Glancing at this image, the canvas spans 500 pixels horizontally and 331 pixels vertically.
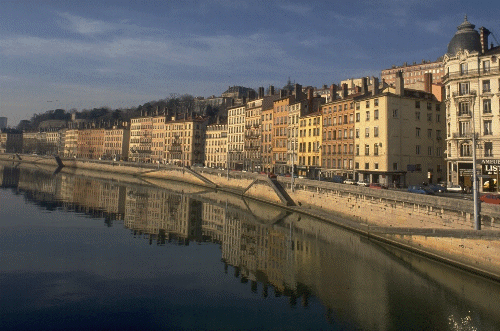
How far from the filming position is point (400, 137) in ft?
196

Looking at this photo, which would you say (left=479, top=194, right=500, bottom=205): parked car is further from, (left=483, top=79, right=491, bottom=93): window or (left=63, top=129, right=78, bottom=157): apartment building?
(left=63, top=129, right=78, bottom=157): apartment building

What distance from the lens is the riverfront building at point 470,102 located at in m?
46.9

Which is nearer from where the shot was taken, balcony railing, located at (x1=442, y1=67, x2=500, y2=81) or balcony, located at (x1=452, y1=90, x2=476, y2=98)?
balcony railing, located at (x1=442, y1=67, x2=500, y2=81)

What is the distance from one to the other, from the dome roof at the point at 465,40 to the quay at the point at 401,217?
26.7 m

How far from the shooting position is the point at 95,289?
74.8 feet

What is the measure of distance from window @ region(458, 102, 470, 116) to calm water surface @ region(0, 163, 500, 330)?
Result: 24.9 m

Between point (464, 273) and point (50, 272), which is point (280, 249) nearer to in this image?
point (464, 273)

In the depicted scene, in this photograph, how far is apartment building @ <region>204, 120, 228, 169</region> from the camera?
113 metres

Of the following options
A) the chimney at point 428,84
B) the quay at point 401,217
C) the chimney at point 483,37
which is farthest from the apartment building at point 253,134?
Answer: the chimney at point 483,37

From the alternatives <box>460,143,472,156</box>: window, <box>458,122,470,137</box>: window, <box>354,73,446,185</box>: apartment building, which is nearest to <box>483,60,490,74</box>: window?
<box>458,122,470,137</box>: window

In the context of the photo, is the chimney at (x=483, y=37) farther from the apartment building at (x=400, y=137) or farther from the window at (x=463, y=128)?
the apartment building at (x=400, y=137)

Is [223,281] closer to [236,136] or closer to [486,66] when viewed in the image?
[486,66]

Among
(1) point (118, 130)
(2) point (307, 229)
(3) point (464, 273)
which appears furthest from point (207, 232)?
(1) point (118, 130)

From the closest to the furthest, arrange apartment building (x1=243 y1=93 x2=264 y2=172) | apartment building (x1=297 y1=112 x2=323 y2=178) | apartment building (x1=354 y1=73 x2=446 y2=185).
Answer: apartment building (x1=354 y1=73 x2=446 y2=185) < apartment building (x1=297 y1=112 x2=323 y2=178) < apartment building (x1=243 y1=93 x2=264 y2=172)
